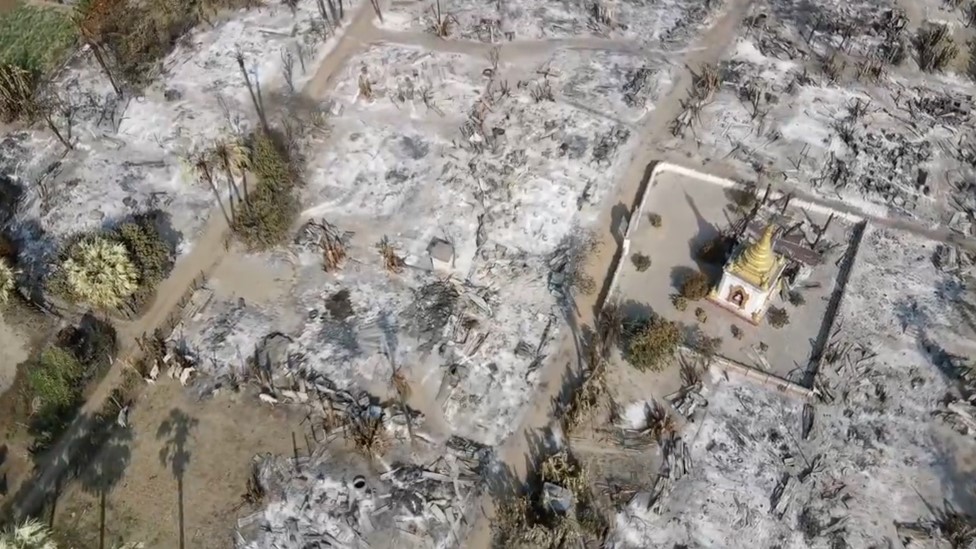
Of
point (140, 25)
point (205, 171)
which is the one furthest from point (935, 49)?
point (140, 25)

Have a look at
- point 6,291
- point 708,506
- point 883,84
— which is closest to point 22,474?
point 6,291

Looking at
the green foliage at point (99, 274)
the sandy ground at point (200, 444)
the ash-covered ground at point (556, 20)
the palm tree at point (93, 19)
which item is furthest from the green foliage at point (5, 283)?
the ash-covered ground at point (556, 20)

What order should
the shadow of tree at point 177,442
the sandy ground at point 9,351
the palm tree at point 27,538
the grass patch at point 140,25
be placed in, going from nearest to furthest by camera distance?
the palm tree at point 27,538, the shadow of tree at point 177,442, the sandy ground at point 9,351, the grass patch at point 140,25

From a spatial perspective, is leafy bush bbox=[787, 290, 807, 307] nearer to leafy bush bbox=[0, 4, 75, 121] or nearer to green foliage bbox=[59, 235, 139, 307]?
green foliage bbox=[59, 235, 139, 307]

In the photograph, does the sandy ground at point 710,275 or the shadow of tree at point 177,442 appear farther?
the sandy ground at point 710,275

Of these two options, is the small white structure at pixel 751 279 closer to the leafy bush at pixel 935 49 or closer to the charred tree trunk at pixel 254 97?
the leafy bush at pixel 935 49

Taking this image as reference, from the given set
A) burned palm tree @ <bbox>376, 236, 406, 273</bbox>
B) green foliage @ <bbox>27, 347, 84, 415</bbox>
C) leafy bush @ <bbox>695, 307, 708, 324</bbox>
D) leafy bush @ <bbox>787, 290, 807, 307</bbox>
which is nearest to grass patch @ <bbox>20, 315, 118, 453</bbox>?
green foliage @ <bbox>27, 347, 84, 415</bbox>

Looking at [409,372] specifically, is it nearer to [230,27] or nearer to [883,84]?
[230,27]
